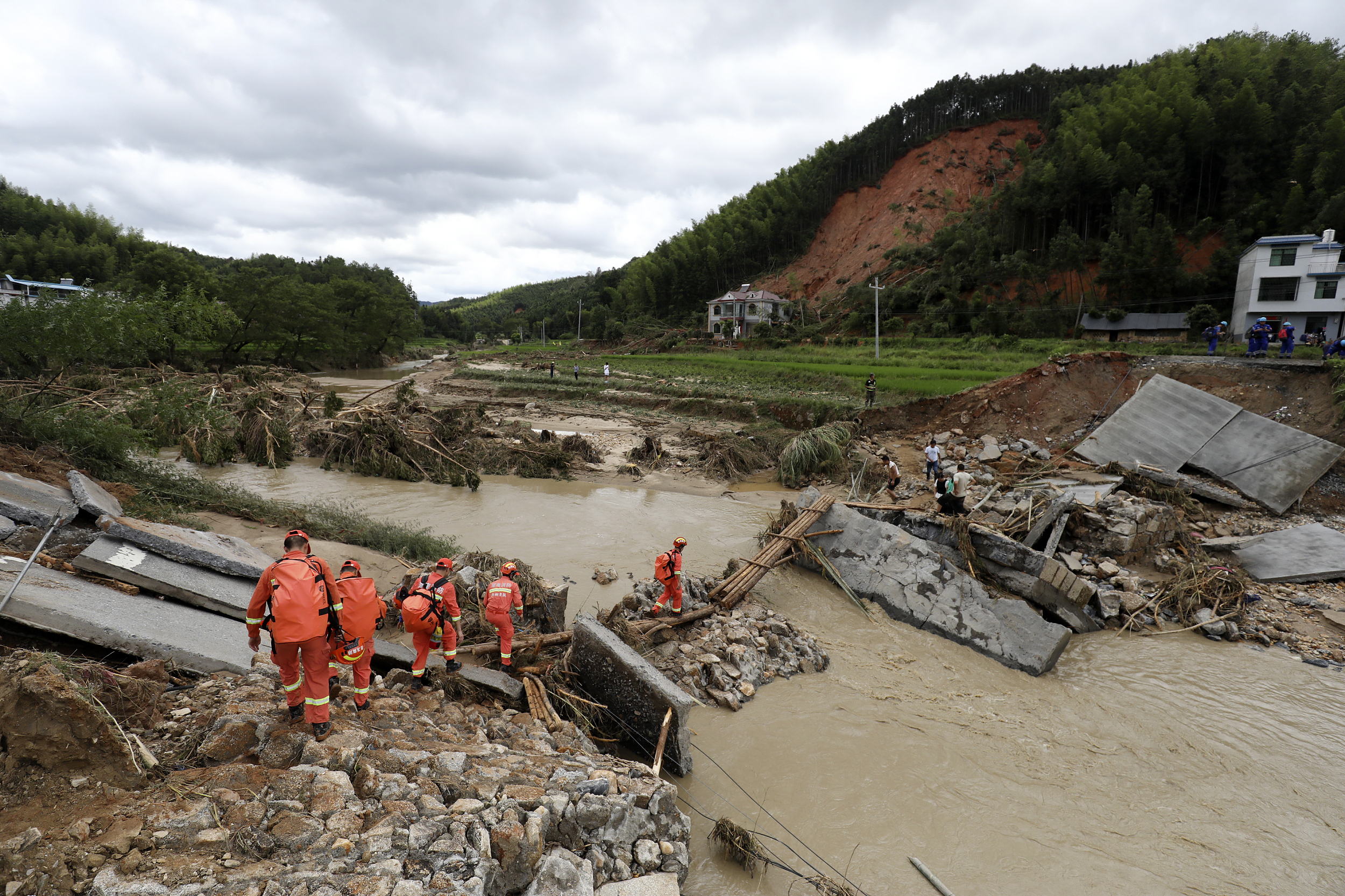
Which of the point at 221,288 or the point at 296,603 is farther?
the point at 221,288

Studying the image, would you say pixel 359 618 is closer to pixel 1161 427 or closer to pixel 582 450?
pixel 582 450

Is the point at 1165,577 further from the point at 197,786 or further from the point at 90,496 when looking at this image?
the point at 90,496

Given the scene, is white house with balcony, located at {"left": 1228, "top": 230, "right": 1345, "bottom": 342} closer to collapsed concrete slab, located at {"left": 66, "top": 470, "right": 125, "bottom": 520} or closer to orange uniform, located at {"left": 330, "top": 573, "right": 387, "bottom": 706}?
orange uniform, located at {"left": 330, "top": 573, "right": 387, "bottom": 706}

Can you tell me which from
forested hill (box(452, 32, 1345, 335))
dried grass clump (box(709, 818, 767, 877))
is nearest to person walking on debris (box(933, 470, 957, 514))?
dried grass clump (box(709, 818, 767, 877))

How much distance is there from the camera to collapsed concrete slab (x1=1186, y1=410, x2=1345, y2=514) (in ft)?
41.6

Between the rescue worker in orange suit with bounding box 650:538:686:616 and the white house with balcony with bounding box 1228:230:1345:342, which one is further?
the white house with balcony with bounding box 1228:230:1345:342

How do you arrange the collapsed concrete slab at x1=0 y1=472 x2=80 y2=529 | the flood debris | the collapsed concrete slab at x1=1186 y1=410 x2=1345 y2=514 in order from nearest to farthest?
the collapsed concrete slab at x1=0 y1=472 x2=80 y2=529
the collapsed concrete slab at x1=1186 y1=410 x2=1345 y2=514
the flood debris

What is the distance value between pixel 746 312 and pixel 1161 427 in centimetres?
4874

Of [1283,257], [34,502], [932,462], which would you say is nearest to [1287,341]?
[932,462]

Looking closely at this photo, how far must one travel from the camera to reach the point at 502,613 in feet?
19.2

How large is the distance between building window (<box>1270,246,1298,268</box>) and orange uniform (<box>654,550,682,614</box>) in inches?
1573

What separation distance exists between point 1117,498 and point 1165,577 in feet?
5.18

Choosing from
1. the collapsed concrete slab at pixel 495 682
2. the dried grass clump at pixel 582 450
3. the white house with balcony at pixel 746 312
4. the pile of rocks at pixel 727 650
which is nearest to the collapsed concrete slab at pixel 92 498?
the collapsed concrete slab at pixel 495 682

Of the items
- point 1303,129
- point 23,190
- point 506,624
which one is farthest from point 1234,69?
point 23,190
